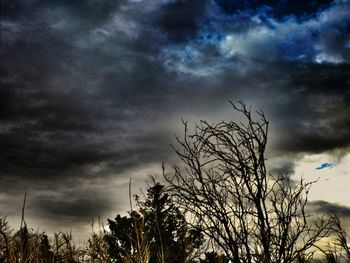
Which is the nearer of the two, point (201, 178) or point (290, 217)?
point (290, 217)

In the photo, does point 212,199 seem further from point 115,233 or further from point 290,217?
point 115,233

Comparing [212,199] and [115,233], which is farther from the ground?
[115,233]

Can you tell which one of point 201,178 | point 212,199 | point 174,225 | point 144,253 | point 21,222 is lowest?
point 144,253

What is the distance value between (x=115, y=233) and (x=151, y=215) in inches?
153

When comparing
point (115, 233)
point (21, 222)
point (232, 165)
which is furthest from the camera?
point (115, 233)

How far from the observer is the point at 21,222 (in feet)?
13.5

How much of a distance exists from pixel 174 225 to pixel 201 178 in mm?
16579

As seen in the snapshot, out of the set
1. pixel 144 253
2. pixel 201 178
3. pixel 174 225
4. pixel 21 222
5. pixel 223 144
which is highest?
pixel 174 225

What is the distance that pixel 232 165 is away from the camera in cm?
835

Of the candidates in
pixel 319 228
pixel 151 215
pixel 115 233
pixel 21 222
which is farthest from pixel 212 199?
pixel 115 233

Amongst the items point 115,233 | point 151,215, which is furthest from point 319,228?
point 115,233

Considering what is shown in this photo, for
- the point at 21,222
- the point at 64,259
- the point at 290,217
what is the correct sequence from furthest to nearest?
the point at 290,217
the point at 64,259
the point at 21,222

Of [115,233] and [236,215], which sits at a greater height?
[115,233]

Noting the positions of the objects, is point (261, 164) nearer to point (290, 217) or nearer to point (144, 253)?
point (290, 217)
